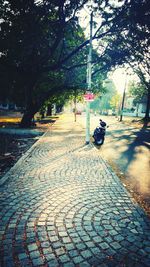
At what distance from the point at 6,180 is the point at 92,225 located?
334cm

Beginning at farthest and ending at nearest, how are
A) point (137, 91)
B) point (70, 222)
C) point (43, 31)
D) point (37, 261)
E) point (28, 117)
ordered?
point (137, 91)
point (28, 117)
point (43, 31)
point (70, 222)
point (37, 261)

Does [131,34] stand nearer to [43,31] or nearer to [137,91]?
[43,31]

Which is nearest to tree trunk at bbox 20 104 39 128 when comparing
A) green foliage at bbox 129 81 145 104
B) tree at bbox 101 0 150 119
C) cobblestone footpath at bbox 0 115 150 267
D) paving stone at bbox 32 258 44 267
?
tree at bbox 101 0 150 119

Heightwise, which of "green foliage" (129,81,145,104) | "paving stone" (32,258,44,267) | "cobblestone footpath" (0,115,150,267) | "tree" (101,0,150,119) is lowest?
"cobblestone footpath" (0,115,150,267)

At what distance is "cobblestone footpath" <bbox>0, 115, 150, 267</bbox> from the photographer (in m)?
3.22

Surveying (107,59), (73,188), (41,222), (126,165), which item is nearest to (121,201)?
(73,188)

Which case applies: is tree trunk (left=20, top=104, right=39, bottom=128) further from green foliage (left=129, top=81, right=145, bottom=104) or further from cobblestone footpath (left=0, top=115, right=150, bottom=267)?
green foliage (left=129, top=81, right=145, bottom=104)

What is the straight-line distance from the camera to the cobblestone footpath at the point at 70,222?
3.22 meters

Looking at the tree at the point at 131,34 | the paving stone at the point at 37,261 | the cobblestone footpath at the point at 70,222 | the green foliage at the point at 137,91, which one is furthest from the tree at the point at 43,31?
the green foliage at the point at 137,91

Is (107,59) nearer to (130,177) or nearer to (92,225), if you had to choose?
(130,177)

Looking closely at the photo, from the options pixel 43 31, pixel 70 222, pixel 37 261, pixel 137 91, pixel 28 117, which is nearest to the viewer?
pixel 37 261

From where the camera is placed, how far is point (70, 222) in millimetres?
4211

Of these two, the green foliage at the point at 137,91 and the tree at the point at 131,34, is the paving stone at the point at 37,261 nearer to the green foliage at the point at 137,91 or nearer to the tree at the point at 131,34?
the tree at the point at 131,34

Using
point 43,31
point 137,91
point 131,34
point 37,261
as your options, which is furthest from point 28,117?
point 137,91
